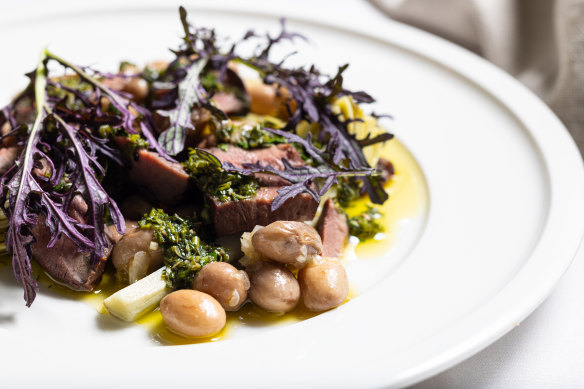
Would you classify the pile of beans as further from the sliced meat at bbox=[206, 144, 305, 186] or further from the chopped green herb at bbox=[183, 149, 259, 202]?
the sliced meat at bbox=[206, 144, 305, 186]

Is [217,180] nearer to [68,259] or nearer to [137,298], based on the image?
[137,298]

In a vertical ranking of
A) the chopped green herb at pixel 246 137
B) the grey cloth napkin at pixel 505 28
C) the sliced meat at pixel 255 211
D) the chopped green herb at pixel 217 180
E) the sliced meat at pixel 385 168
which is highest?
the grey cloth napkin at pixel 505 28

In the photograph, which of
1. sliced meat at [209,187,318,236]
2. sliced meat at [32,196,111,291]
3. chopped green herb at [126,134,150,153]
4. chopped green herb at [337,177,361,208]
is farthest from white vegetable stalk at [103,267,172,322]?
chopped green herb at [337,177,361,208]

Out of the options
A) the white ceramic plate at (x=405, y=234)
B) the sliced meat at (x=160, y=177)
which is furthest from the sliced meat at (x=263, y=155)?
the white ceramic plate at (x=405, y=234)

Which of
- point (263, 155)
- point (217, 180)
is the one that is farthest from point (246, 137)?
point (217, 180)

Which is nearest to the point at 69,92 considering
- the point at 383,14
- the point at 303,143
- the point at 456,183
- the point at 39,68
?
the point at 39,68

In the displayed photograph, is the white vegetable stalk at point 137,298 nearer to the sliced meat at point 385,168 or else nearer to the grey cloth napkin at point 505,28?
the sliced meat at point 385,168
